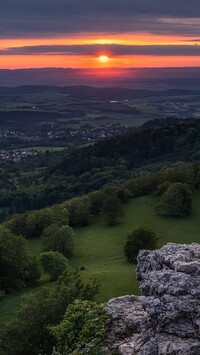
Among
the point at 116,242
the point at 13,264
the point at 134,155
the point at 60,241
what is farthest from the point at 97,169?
the point at 13,264

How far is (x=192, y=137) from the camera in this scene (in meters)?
195

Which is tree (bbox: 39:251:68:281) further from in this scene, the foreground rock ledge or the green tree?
the foreground rock ledge

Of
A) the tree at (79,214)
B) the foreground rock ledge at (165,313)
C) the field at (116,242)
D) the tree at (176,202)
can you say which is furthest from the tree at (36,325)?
the tree at (176,202)

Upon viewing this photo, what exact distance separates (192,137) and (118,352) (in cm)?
17876

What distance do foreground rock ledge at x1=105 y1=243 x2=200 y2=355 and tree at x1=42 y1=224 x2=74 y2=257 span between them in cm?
5030

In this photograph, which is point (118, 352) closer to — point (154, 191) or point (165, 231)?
point (165, 231)

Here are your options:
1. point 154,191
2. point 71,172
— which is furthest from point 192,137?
point 154,191

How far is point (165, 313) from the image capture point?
2078 cm

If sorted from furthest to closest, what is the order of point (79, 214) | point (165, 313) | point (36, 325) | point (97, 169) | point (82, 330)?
point (97, 169) < point (79, 214) < point (36, 325) < point (82, 330) < point (165, 313)

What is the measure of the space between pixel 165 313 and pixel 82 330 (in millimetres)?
4691

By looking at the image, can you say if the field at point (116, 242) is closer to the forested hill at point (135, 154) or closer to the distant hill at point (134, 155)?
the distant hill at point (134, 155)

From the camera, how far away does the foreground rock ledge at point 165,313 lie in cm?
2041

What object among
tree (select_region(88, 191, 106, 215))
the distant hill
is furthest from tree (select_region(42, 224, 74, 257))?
the distant hill

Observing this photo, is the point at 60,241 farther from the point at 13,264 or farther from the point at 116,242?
the point at 13,264
